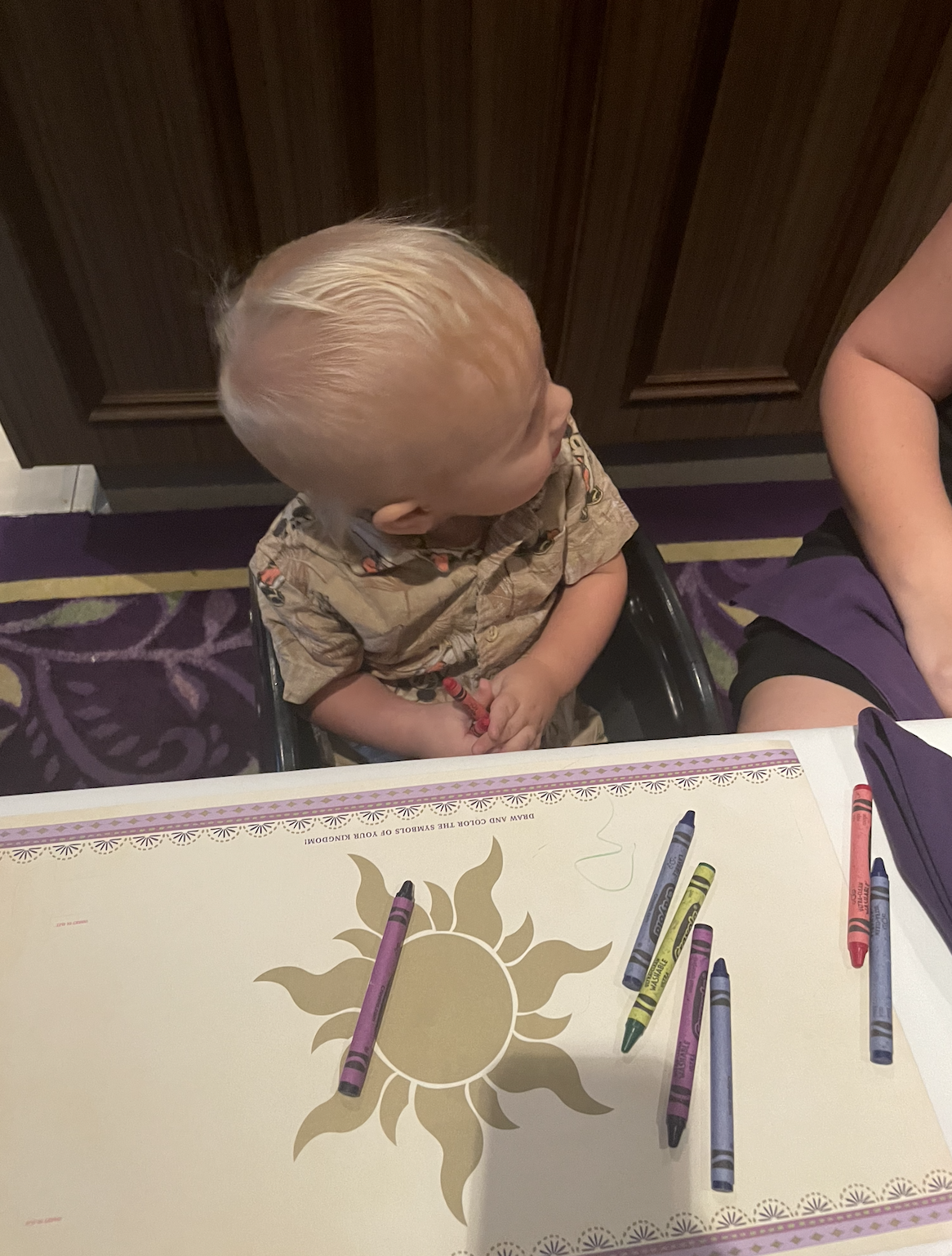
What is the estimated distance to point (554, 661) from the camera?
2.37 ft

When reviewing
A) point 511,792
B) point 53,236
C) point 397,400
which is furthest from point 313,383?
point 53,236

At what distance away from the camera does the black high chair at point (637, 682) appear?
701mm

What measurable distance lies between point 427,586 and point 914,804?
383mm

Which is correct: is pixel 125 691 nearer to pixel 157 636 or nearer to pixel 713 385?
pixel 157 636

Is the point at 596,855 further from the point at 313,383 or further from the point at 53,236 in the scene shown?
the point at 53,236

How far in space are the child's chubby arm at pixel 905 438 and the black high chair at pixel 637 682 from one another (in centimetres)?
16

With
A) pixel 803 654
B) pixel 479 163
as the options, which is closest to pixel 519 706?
pixel 803 654

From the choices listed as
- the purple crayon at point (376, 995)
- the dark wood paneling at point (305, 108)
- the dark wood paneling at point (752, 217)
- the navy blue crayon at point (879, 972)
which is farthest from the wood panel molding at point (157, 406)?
the navy blue crayon at point (879, 972)

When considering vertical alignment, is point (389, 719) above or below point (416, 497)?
below

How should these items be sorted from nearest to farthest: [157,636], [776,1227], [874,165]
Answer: [776,1227]
[874,165]
[157,636]

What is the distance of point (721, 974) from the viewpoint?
1.28ft

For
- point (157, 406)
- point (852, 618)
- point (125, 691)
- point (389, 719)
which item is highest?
point (852, 618)

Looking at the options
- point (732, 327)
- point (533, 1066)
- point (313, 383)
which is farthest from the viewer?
point (732, 327)

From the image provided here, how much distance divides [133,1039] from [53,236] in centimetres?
89
